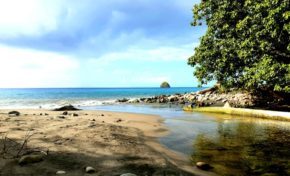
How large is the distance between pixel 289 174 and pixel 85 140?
7.55 metres

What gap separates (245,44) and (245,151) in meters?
14.2

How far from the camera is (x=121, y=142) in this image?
12109 millimetres

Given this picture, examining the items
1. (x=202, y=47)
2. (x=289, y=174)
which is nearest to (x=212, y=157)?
(x=289, y=174)

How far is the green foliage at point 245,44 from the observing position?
70.4 feet

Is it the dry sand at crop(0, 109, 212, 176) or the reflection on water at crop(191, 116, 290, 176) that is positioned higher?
the dry sand at crop(0, 109, 212, 176)

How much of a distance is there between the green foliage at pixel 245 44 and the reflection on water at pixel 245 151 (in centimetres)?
730

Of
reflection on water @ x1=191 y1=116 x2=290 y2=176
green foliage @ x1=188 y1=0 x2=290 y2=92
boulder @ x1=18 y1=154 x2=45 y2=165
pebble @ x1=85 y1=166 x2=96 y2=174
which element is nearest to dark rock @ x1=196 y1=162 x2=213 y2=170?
reflection on water @ x1=191 y1=116 x2=290 y2=176

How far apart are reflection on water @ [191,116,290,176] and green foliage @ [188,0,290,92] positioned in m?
7.30

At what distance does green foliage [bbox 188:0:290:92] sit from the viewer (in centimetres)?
2147

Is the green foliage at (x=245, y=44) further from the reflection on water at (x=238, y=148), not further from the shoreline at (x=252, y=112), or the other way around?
the reflection on water at (x=238, y=148)

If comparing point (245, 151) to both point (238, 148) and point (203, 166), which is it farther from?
point (203, 166)

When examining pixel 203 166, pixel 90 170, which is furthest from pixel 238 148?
pixel 90 170

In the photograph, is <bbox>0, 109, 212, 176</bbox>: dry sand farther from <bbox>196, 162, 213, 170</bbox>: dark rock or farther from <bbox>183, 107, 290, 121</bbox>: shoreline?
<bbox>183, 107, 290, 121</bbox>: shoreline

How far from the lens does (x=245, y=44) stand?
925 inches
